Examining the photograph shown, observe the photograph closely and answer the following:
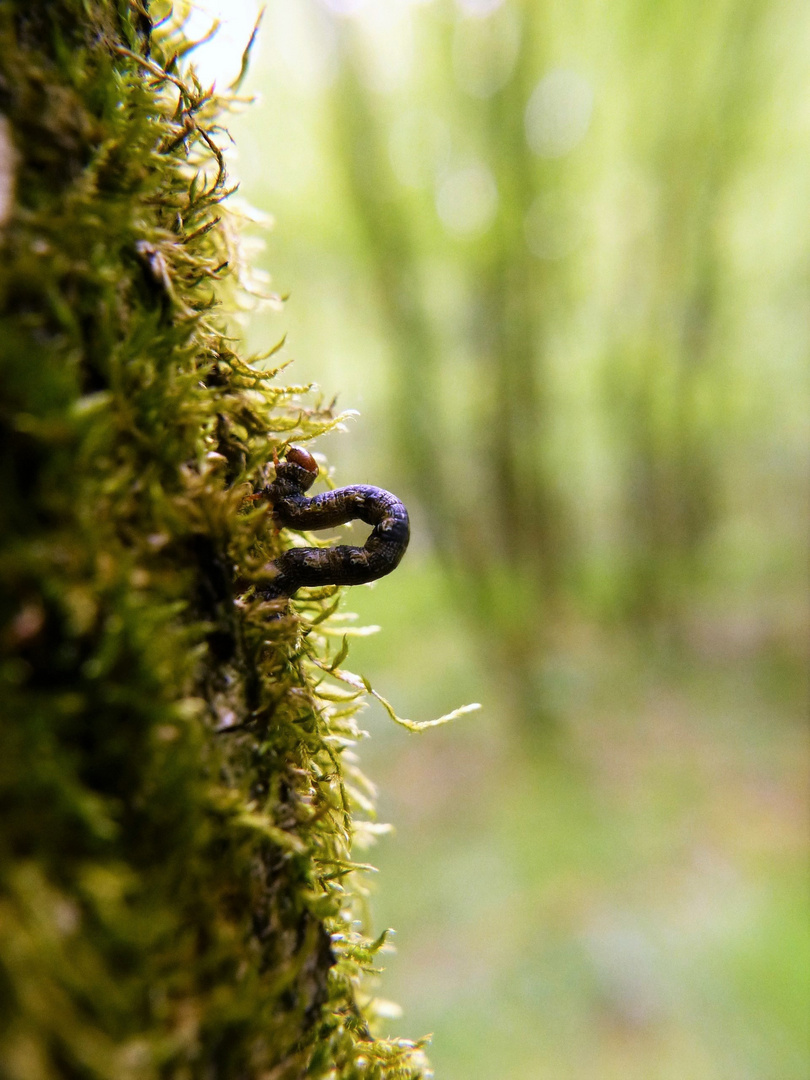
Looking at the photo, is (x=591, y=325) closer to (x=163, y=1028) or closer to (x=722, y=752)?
(x=722, y=752)

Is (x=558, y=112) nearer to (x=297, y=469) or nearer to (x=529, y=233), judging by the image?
(x=529, y=233)

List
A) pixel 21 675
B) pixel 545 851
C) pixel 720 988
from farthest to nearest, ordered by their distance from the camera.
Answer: pixel 545 851 < pixel 720 988 < pixel 21 675

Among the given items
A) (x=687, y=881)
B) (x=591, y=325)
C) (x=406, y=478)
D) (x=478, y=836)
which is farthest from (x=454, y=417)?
(x=687, y=881)

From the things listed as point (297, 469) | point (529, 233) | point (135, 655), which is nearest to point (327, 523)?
point (297, 469)

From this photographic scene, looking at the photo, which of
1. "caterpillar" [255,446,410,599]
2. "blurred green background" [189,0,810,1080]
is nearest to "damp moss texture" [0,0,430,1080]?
"caterpillar" [255,446,410,599]

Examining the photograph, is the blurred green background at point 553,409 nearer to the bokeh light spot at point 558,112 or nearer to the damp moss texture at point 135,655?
the bokeh light spot at point 558,112

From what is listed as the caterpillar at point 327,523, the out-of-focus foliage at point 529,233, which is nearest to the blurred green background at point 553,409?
the out-of-focus foliage at point 529,233
